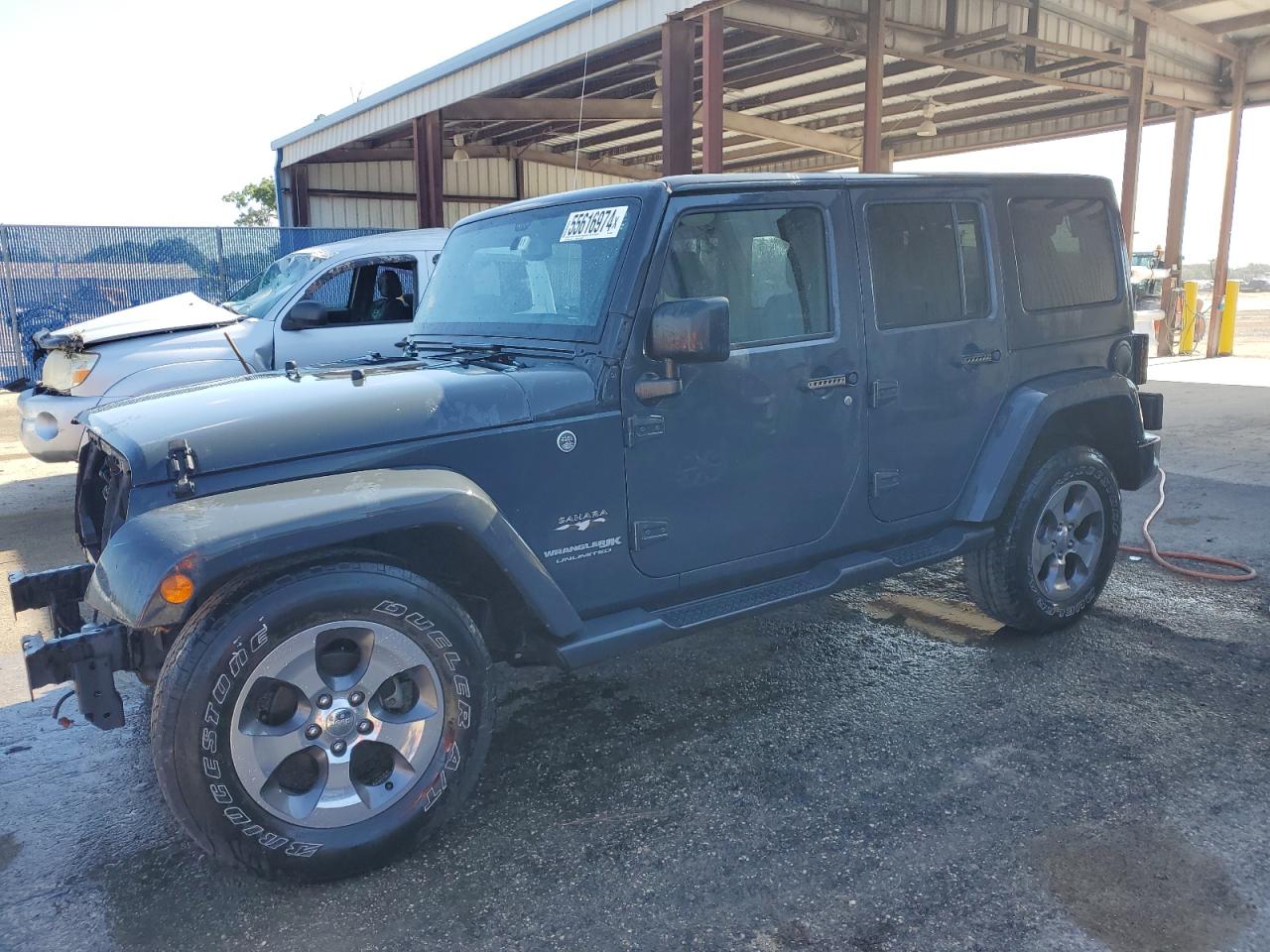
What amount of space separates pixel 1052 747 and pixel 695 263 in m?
2.07

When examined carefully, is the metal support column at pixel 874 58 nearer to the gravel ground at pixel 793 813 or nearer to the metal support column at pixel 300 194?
the gravel ground at pixel 793 813

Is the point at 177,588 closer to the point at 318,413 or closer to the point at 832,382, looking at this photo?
the point at 318,413

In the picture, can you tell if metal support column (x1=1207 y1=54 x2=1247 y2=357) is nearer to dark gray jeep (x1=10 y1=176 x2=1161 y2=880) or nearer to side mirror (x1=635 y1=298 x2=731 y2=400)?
dark gray jeep (x1=10 y1=176 x2=1161 y2=880)

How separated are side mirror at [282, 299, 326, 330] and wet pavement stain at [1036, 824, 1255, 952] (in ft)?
18.7

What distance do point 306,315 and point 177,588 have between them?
4.76 m

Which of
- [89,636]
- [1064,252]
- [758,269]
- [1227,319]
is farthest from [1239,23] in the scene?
[89,636]

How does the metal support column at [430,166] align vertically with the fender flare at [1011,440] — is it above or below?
above

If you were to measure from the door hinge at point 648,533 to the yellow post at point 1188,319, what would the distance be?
18828 millimetres

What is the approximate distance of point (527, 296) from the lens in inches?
136

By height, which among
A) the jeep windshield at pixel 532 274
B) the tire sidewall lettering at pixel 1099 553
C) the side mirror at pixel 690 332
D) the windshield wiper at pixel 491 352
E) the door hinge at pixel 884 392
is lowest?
the tire sidewall lettering at pixel 1099 553

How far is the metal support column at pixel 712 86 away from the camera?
9617 mm

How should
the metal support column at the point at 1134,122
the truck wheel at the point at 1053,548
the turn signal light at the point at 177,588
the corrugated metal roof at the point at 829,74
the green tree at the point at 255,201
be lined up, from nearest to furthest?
the turn signal light at the point at 177,588
the truck wheel at the point at 1053,548
the corrugated metal roof at the point at 829,74
the metal support column at the point at 1134,122
the green tree at the point at 255,201

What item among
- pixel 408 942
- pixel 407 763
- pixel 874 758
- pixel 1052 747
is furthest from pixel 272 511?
pixel 1052 747

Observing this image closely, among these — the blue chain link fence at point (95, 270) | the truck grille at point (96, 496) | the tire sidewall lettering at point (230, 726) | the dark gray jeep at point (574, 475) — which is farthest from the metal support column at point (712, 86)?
the blue chain link fence at point (95, 270)
